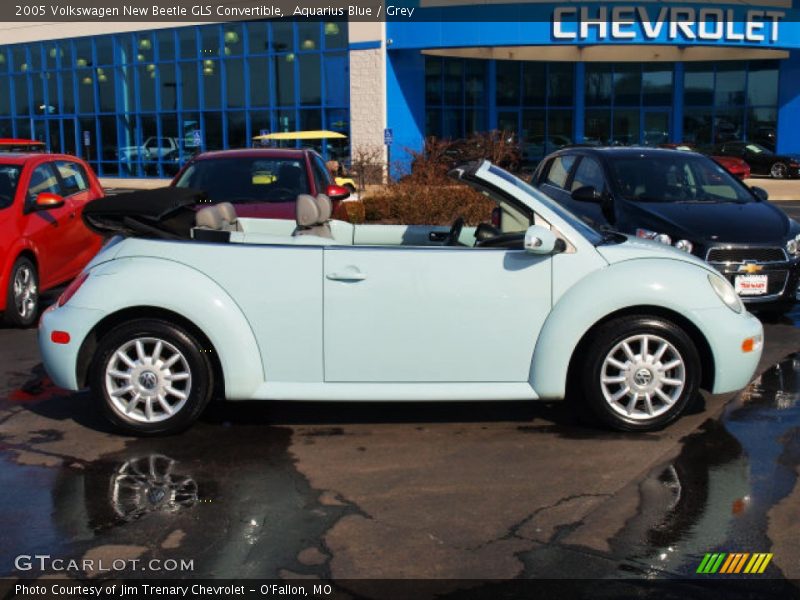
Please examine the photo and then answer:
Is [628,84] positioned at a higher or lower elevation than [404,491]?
higher

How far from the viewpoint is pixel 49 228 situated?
29.3 ft

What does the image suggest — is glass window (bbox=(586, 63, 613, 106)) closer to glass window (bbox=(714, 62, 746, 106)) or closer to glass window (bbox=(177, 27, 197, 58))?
glass window (bbox=(714, 62, 746, 106))

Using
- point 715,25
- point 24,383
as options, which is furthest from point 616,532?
point 715,25

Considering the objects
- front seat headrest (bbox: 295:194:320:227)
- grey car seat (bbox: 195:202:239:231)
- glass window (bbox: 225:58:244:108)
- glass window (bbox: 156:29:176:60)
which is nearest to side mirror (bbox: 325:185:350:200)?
grey car seat (bbox: 195:202:239:231)

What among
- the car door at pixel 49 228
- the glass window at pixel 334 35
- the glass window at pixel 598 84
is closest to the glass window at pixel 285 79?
the glass window at pixel 334 35

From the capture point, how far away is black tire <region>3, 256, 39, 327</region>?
819 centimetres

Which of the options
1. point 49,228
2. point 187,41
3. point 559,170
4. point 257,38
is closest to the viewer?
point 49,228

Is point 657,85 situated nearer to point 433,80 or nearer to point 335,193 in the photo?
point 433,80

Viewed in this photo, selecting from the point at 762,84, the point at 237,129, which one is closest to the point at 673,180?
the point at 237,129

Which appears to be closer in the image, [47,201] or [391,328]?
[391,328]

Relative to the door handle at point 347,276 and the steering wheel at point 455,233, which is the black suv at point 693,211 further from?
the door handle at point 347,276

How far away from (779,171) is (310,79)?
57.5 feet

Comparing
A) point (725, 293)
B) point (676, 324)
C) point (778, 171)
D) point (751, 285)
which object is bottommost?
point (751, 285)

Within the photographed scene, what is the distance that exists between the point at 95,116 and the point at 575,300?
119ft
